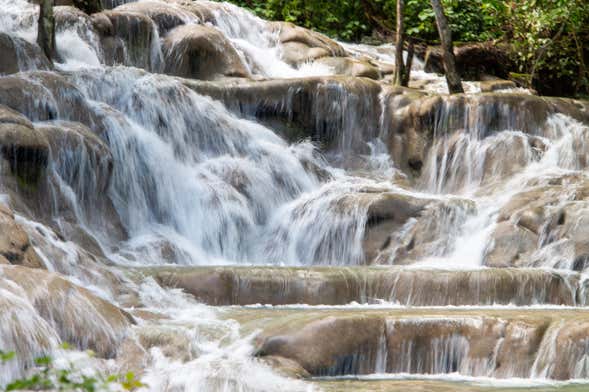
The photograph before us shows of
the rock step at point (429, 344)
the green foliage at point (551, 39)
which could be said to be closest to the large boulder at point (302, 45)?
the green foliage at point (551, 39)

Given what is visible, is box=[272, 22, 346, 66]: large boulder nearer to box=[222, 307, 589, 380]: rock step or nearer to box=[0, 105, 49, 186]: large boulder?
box=[0, 105, 49, 186]: large boulder

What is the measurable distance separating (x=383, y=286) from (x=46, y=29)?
768 cm

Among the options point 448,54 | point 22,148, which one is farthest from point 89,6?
point 22,148

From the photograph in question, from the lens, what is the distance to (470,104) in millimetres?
16281

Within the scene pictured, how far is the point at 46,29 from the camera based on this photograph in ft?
51.2

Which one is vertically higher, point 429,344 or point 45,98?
point 45,98

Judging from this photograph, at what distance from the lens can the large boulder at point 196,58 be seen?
18.3 metres

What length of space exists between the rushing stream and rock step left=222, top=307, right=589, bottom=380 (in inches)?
0.8

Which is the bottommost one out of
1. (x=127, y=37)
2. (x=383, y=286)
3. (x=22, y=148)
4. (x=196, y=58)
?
(x=383, y=286)

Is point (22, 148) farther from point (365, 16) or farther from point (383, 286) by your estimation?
point (365, 16)

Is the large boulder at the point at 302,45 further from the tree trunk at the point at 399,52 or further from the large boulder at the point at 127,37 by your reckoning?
the large boulder at the point at 127,37

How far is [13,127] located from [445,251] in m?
5.79

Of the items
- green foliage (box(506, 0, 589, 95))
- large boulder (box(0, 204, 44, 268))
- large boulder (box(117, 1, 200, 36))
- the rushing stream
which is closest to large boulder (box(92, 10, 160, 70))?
the rushing stream

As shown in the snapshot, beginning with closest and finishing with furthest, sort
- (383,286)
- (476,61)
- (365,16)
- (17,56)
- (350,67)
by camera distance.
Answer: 1. (383,286)
2. (17,56)
3. (350,67)
4. (476,61)
5. (365,16)
